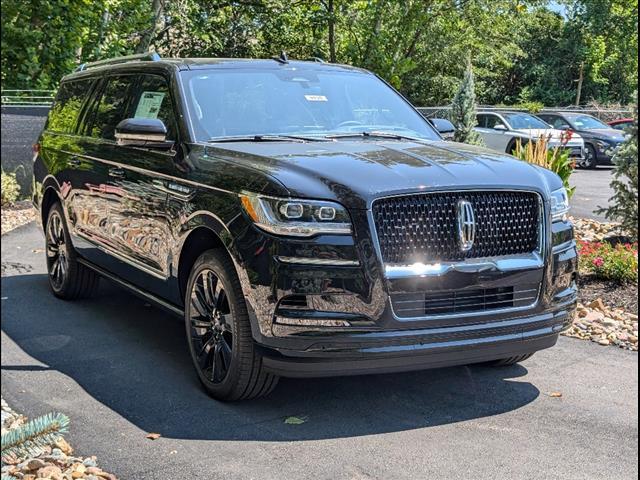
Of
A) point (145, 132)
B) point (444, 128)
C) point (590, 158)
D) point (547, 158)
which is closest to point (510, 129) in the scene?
point (590, 158)

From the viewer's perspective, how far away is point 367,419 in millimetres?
4434

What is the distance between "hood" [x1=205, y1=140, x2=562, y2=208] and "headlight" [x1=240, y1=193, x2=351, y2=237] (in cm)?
5

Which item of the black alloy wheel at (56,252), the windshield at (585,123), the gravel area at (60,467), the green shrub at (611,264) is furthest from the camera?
the windshield at (585,123)

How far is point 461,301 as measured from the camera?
424 centimetres

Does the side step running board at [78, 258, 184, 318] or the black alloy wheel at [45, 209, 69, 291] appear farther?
the black alloy wheel at [45, 209, 69, 291]

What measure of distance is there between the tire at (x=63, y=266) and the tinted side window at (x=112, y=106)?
3.18 ft

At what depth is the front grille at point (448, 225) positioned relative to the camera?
409 cm

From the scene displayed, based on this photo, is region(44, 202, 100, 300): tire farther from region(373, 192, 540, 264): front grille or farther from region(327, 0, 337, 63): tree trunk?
region(327, 0, 337, 63): tree trunk

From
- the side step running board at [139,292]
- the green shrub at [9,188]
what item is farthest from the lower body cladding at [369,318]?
the green shrub at [9,188]

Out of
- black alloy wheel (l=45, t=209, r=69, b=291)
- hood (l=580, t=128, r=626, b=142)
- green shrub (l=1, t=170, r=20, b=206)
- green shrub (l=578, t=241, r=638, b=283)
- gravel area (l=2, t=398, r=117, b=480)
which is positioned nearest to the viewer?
gravel area (l=2, t=398, r=117, b=480)

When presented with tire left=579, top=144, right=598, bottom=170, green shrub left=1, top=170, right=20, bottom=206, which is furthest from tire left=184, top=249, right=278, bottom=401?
tire left=579, top=144, right=598, bottom=170

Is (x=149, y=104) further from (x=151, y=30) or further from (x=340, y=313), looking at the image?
(x=151, y=30)

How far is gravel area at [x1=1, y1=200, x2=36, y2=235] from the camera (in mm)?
11169

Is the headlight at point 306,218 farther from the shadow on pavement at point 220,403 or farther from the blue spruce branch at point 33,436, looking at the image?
the blue spruce branch at point 33,436
